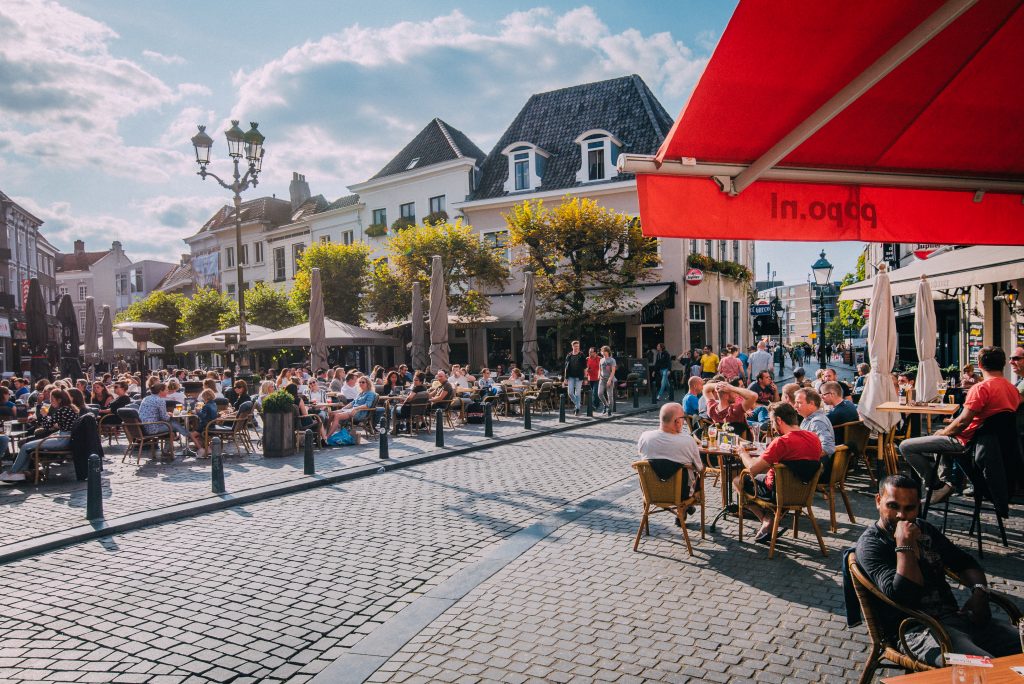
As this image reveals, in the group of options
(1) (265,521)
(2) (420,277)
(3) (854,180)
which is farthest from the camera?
(2) (420,277)

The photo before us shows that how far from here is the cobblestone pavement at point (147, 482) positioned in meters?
7.55

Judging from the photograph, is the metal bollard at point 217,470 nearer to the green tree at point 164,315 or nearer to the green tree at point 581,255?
the green tree at point 581,255

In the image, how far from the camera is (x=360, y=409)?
536 inches

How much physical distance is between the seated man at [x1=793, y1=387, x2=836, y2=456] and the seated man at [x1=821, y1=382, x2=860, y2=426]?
115 cm

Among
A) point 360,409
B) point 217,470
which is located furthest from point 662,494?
point 360,409

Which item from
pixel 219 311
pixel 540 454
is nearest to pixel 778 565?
pixel 540 454

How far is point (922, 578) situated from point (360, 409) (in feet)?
38.3

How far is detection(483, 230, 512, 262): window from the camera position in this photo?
29.0 meters

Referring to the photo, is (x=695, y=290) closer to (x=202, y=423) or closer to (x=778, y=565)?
(x=202, y=423)

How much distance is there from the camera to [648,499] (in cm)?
609

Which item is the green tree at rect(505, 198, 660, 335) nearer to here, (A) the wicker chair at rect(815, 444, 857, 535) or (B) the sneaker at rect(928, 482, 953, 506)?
(B) the sneaker at rect(928, 482, 953, 506)

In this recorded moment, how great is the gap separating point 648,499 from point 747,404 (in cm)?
328

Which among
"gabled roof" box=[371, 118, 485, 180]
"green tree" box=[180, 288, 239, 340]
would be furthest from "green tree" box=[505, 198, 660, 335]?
"green tree" box=[180, 288, 239, 340]

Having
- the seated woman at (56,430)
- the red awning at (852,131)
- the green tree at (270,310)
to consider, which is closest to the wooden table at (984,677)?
the red awning at (852,131)
